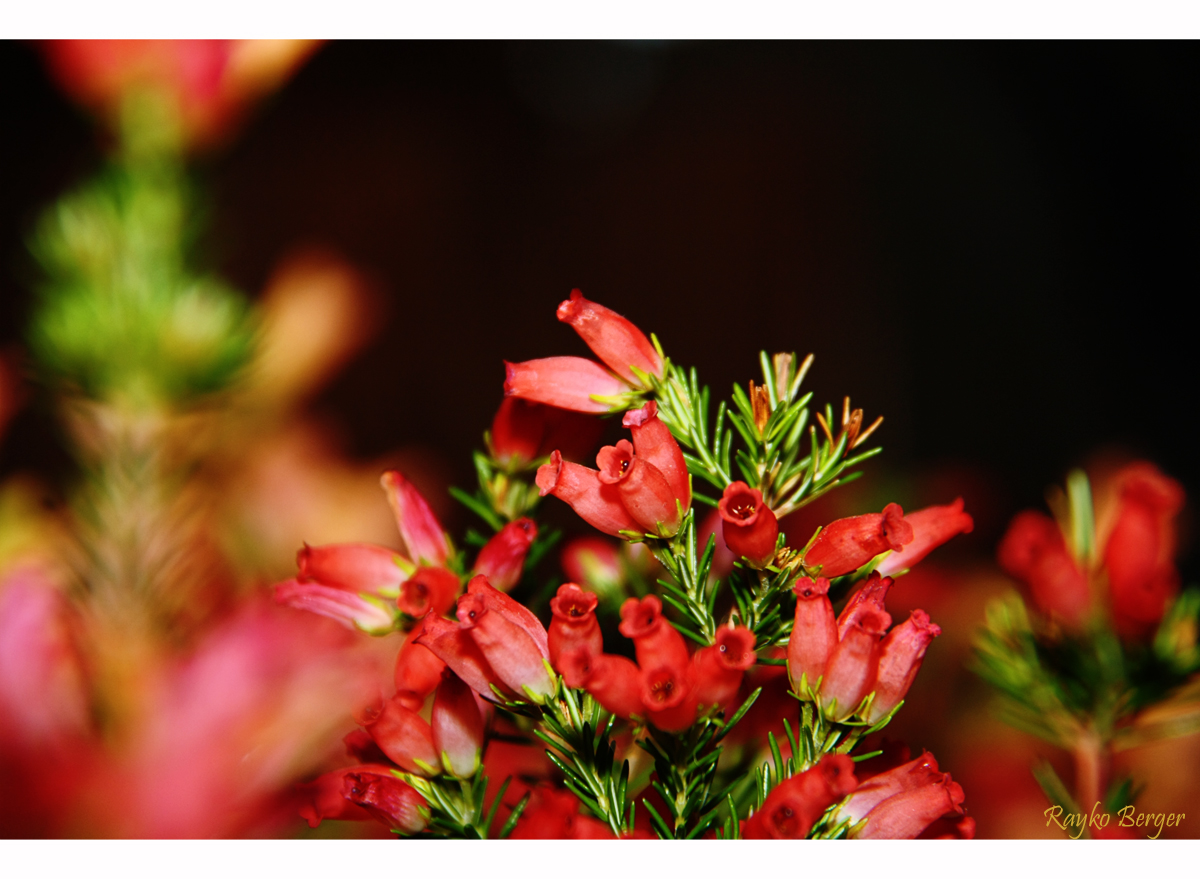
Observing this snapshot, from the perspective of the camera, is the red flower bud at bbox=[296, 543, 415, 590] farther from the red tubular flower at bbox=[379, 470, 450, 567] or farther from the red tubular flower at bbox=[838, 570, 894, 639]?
the red tubular flower at bbox=[838, 570, 894, 639]

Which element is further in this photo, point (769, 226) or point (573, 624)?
point (769, 226)

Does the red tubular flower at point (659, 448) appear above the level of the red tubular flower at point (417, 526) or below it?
above

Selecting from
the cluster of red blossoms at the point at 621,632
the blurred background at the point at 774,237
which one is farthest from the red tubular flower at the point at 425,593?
the blurred background at the point at 774,237

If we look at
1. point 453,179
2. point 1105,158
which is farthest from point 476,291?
point 1105,158

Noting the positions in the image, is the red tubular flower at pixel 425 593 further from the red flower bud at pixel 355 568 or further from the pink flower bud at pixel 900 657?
the pink flower bud at pixel 900 657

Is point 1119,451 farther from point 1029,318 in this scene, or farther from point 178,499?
point 178,499

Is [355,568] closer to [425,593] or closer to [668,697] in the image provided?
[425,593]

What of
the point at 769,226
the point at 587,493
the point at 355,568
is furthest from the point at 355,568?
Result: the point at 769,226

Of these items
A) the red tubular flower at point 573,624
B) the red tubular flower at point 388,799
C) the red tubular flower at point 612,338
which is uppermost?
the red tubular flower at point 612,338
